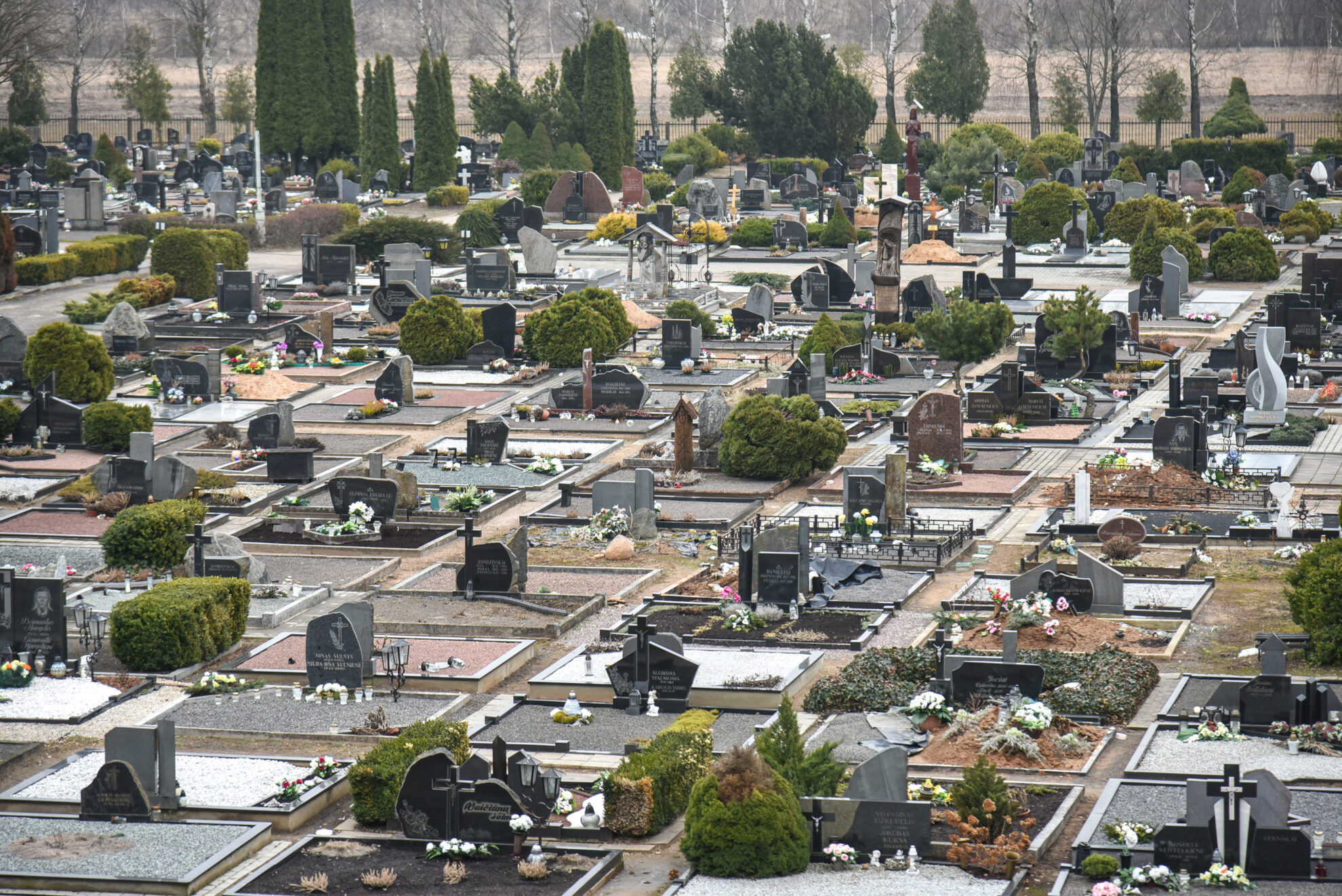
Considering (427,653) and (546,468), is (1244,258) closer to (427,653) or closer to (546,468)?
(546,468)

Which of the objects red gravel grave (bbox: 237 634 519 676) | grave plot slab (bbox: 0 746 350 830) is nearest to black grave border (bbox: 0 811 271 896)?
grave plot slab (bbox: 0 746 350 830)

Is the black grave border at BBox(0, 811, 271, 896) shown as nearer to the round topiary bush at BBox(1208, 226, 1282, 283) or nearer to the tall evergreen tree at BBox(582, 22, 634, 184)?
the round topiary bush at BBox(1208, 226, 1282, 283)

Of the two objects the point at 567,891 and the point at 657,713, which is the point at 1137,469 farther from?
the point at 567,891

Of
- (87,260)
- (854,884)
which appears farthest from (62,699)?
(87,260)

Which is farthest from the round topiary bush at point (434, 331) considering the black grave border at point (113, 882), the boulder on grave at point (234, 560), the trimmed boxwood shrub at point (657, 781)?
the black grave border at point (113, 882)

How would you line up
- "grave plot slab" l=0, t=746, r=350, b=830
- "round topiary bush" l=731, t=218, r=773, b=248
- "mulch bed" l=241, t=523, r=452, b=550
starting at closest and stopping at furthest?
1. "grave plot slab" l=0, t=746, r=350, b=830
2. "mulch bed" l=241, t=523, r=452, b=550
3. "round topiary bush" l=731, t=218, r=773, b=248

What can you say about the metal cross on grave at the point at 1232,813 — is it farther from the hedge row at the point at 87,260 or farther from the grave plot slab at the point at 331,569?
the hedge row at the point at 87,260

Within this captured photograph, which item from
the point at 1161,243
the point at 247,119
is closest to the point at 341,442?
the point at 1161,243
